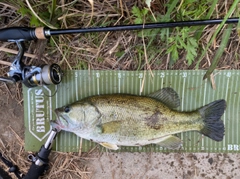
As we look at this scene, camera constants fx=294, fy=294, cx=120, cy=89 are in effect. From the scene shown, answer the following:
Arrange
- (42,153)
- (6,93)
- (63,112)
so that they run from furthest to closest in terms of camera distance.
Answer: (6,93) < (42,153) < (63,112)

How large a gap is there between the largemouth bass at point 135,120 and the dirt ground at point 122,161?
0.26 metres

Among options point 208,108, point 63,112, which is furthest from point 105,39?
point 208,108

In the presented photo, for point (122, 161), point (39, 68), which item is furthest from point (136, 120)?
point (39, 68)

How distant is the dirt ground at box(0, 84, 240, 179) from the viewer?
2.81 m

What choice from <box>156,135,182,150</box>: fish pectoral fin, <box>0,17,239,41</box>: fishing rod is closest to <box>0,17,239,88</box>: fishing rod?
<box>0,17,239,41</box>: fishing rod

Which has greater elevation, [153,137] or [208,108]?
[208,108]

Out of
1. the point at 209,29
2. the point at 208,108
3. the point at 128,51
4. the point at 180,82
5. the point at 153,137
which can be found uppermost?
the point at 209,29

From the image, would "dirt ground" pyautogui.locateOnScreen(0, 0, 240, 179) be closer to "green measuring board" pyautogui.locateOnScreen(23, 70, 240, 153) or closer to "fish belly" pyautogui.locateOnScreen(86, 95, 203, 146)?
"green measuring board" pyautogui.locateOnScreen(23, 70, 240, 153)

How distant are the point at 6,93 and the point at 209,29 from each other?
2009 mm

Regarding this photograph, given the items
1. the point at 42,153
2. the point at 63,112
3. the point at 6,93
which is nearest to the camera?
the point at 63,112

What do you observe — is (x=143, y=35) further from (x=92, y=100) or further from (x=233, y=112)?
(x=233, y=112)

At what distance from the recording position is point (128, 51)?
272cm

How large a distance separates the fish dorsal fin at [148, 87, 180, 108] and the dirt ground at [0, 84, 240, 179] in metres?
0.52

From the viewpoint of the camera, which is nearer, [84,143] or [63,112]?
[63,112]
